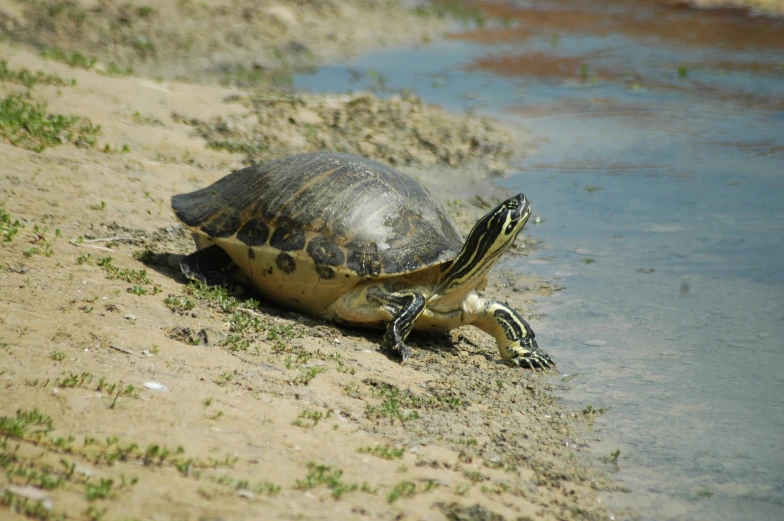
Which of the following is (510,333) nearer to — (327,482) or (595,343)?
(595,343)

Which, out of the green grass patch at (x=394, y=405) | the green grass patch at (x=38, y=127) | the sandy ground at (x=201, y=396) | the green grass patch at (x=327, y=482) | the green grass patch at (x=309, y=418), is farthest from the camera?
the green grass patch at (x=38, y=127)

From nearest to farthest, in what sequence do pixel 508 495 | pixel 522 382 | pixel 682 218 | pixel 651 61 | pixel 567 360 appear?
pixel 508 495, pixel 522 382, pixel 567 360, pixel 682 218, pixel 651 61

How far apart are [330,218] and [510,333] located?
1698 millimetres

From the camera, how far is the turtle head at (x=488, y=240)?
646 centimetres

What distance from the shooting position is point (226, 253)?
707 cm

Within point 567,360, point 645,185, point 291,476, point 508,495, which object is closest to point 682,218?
point 645,185

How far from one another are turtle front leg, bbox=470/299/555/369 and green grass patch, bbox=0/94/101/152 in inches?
186

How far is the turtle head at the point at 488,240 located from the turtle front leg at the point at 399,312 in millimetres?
339

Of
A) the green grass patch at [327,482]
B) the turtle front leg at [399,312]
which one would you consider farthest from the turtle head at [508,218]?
the green grass patch at [327,482]

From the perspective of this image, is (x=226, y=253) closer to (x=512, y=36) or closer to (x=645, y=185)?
(x=645, y=185)

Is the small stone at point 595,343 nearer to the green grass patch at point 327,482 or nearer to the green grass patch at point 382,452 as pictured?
the green grass patch at point 382,452

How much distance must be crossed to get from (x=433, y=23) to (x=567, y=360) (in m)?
15.9

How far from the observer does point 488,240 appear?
6.47 meters

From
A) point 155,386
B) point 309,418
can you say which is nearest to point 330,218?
point 309,418
